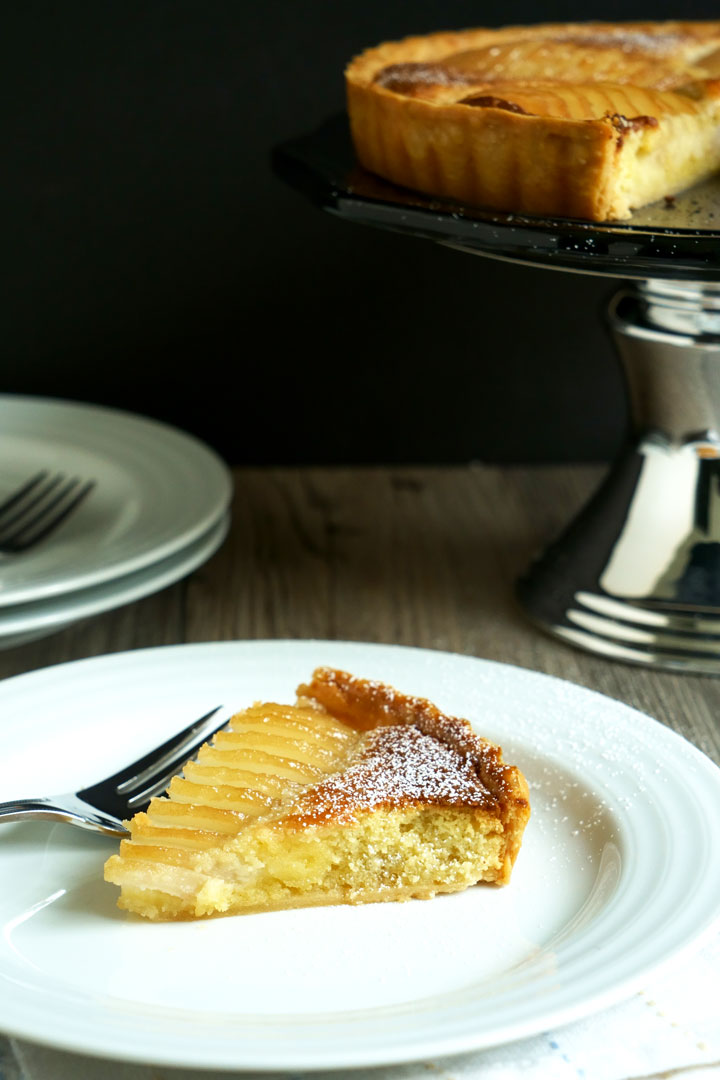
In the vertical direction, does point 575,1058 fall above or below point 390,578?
above

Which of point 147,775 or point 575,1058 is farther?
point 147,775

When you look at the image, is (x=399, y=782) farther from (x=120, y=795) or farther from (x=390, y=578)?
(x=390, y=578)

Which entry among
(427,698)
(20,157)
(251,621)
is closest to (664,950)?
(427,698)

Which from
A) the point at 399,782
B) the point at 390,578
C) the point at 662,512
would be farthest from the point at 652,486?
the point at 399,782

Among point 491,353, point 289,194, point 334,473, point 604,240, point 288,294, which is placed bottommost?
point 334,473

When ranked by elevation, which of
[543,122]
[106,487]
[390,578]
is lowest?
[390,578]

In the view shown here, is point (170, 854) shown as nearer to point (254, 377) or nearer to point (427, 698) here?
point (427, 698)
